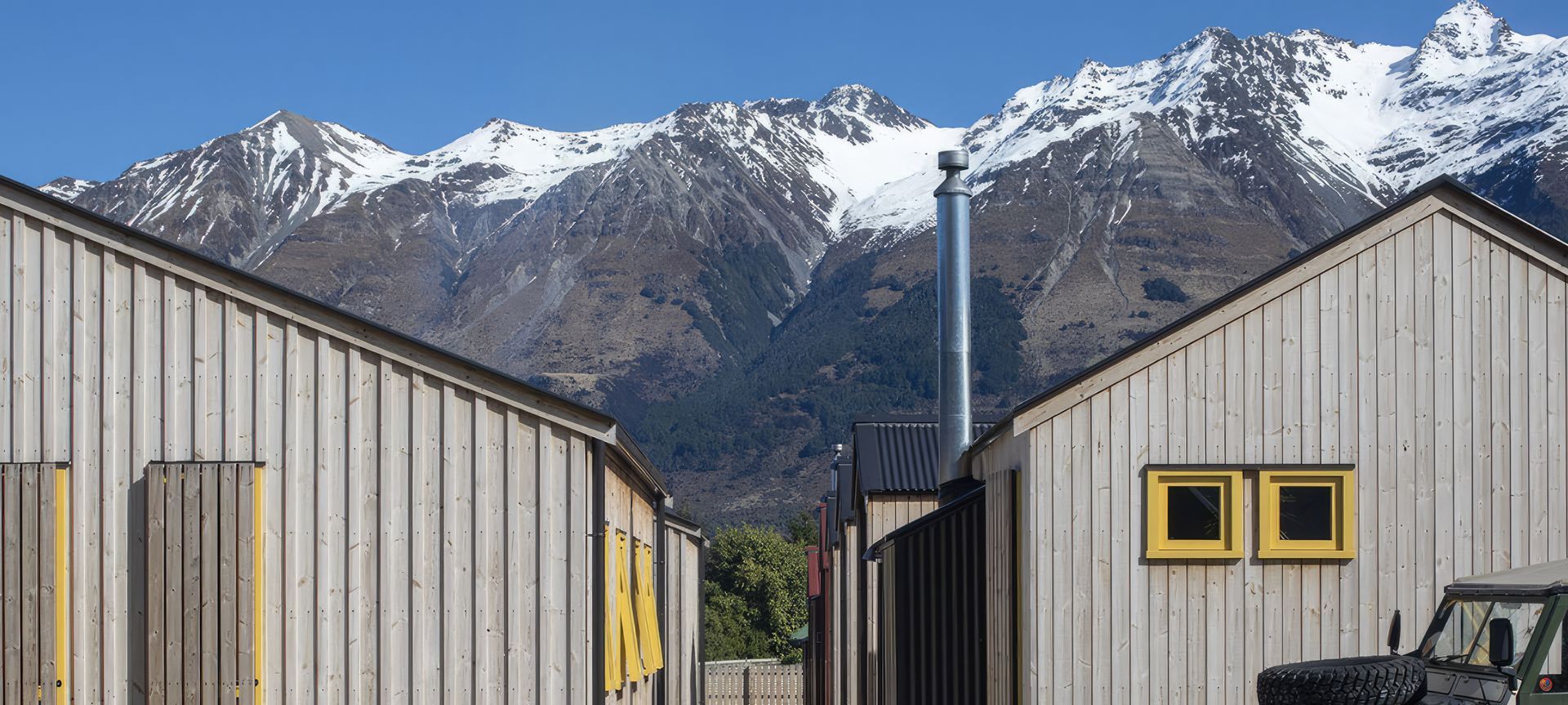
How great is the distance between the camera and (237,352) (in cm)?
1243

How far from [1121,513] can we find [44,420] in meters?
8.20

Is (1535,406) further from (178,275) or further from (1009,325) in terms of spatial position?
(1009,325)

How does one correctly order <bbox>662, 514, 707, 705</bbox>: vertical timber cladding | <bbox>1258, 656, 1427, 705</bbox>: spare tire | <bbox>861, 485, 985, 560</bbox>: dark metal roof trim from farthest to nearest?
<bbox>662, 514, 707, 705</bbox>: vertical timber cladding → <bbox>861, 485, 985, 560</bbox>: dark metal roof trim → <bbox>1258, 656, 1427, 705</bbox>: spare tire

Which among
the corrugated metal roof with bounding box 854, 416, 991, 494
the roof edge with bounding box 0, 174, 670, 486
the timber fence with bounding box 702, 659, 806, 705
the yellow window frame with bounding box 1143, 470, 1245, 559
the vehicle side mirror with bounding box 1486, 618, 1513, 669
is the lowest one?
the timber fence with bounding box 702, 659, 806, 705

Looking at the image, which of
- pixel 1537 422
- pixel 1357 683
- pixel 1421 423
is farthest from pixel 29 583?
pixel 1537 422

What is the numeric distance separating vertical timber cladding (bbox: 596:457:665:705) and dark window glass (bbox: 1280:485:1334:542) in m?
5.26

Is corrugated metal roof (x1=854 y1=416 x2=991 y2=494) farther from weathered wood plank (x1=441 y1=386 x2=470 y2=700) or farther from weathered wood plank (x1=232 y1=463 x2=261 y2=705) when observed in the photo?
weathered wood plank (x1=232 y1=463 x2=261 y2=705)

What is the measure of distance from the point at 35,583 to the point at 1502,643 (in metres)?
10.0

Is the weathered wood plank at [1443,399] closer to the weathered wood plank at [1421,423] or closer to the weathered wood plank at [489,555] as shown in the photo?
the weathered wood plank at [1421,423]

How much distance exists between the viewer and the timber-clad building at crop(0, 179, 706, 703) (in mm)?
12188

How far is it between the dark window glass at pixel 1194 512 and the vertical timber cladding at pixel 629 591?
437 cm

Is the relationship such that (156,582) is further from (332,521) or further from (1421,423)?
(1421,423)

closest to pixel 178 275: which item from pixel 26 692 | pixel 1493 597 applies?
pixel 26 692

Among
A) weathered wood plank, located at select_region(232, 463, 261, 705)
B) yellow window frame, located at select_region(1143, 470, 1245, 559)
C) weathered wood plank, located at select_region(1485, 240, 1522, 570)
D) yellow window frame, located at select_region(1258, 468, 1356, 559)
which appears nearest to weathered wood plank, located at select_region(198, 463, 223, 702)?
weathered wood plank, located at select_region(232, 463, 261, 705)
